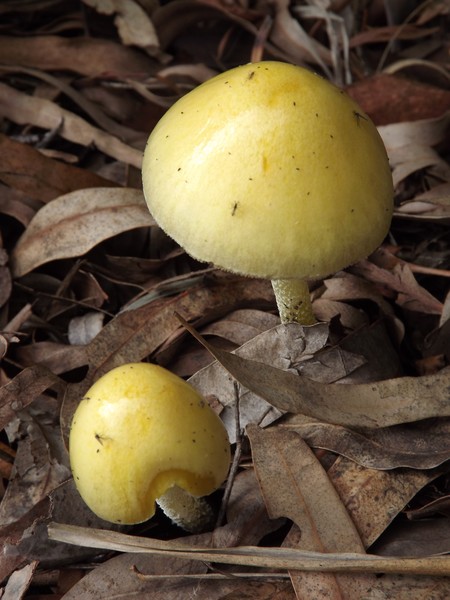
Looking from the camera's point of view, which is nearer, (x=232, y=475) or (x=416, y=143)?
(x=232, y=475)

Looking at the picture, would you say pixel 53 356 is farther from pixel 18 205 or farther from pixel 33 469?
pixel 18 205

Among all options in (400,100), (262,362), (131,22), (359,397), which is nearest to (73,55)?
(131,22)

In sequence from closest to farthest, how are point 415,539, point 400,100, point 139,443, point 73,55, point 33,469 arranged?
point 139,443
point 415,539
point 33,469
point 400,100
point 73,55

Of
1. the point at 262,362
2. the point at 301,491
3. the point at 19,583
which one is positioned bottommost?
the point at 19,583

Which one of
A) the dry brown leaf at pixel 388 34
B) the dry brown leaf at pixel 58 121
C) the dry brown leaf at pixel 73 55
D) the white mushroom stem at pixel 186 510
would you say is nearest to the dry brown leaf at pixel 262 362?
the white mushroom stem at pixel 186 510

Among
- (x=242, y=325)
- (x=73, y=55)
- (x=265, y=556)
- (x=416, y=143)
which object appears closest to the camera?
(x=265, y=556)

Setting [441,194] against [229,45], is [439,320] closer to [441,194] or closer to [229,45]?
[441,194]
